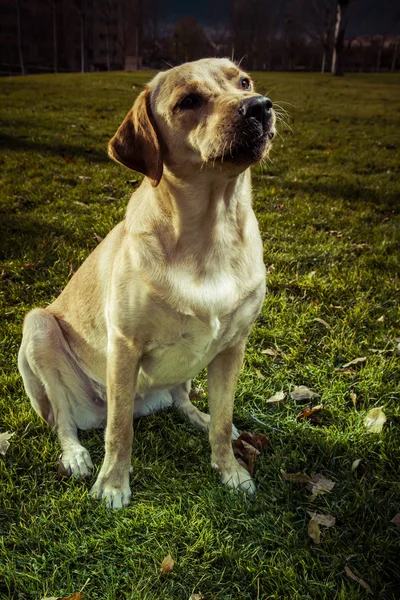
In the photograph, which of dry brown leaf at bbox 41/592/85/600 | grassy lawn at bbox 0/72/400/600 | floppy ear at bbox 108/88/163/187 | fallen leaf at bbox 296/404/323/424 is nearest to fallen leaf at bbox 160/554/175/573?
grassy lawn at bbox 0/72/400/600

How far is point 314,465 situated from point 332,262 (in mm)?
2676

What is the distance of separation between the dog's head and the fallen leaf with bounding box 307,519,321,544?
→ 5.13 ft

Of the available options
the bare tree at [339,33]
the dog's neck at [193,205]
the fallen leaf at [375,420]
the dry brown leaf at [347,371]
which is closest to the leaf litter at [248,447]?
the fallen leaf at [375,420]

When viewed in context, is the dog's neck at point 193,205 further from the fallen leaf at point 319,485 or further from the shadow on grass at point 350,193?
the shadow on grass at point 350,193

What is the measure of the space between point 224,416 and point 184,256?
2.77 feet

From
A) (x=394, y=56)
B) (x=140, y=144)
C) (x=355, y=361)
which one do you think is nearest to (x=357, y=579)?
(x=355, y=361)

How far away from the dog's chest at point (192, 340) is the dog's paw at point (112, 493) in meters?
0.53

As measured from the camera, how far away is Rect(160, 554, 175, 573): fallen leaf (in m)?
2.00

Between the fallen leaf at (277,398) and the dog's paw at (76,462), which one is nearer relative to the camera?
the dog's paw at (76,462)

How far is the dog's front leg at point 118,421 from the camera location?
7.22 ft

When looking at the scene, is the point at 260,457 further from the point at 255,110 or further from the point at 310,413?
the point at 255,110

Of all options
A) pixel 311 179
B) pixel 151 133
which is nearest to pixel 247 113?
pixel 151 133

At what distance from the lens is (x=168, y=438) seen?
8.93 feet

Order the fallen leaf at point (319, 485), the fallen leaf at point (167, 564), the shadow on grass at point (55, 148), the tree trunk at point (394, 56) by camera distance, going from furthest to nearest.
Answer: the tree trunk at point (394, 56) → the shadow on grass at point (55, 148) → the fallen leaf at point (319, 485) → the fallen leaf at point (167, 564)
